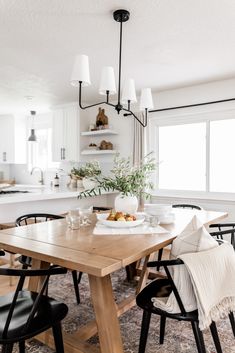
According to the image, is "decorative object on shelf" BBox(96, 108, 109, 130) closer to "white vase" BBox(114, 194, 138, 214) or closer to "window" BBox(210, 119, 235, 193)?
"window" BBox(210, 119, 235, 193)

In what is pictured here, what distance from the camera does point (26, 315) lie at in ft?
4.78

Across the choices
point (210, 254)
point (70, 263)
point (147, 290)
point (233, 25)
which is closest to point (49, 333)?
point (147, 290)

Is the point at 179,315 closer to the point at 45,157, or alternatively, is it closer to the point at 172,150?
the point at 172,150

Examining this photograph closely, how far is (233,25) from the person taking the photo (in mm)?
2342

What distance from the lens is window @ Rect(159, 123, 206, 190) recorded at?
164 inches

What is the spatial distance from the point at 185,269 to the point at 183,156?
306cm

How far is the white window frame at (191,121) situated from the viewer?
3860mm

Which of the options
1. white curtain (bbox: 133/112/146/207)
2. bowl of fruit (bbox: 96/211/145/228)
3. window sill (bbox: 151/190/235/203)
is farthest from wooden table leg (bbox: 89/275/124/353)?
white curtain (bbox: 133/112/146/207)

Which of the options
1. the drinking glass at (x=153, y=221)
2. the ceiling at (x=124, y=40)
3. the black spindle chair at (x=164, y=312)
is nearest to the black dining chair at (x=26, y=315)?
the black spindle chair at (x=164, y=312)

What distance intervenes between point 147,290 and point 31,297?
70cm

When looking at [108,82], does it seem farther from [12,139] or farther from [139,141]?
[12,139]

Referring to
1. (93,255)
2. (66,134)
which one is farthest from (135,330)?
(66,134)

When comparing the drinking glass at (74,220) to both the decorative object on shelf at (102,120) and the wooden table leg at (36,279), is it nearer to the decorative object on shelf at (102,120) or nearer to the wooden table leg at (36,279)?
the wooden table leg at (36,279)

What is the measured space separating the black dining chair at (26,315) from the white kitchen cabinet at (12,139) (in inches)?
192
